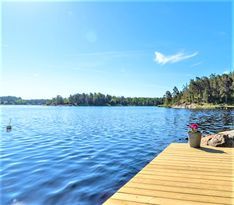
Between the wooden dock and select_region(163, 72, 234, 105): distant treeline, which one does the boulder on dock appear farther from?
select_region(163, 72, 234, 105): distant treeline

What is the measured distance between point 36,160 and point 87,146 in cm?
Result: 516

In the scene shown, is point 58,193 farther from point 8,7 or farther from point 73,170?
point 8,7

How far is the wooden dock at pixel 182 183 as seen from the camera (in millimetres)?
5156

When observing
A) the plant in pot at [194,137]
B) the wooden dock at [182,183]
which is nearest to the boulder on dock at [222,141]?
the plant in pot at [194,137]

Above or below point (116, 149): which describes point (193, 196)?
above

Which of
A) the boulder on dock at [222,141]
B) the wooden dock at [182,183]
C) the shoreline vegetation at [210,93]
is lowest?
the wooden dock at [182,183]

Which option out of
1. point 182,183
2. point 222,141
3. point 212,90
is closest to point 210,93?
point 212,90

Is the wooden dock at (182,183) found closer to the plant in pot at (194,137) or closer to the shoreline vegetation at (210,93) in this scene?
the plant in pot at (194,137)

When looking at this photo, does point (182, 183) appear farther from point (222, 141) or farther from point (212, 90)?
point (212, 90)

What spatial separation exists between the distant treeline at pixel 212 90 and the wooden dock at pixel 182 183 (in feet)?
373

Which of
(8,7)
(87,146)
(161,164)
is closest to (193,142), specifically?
(161,164)

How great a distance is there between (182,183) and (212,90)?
402 ft

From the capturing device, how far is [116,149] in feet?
55.1

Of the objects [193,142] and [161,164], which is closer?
[161,164]
